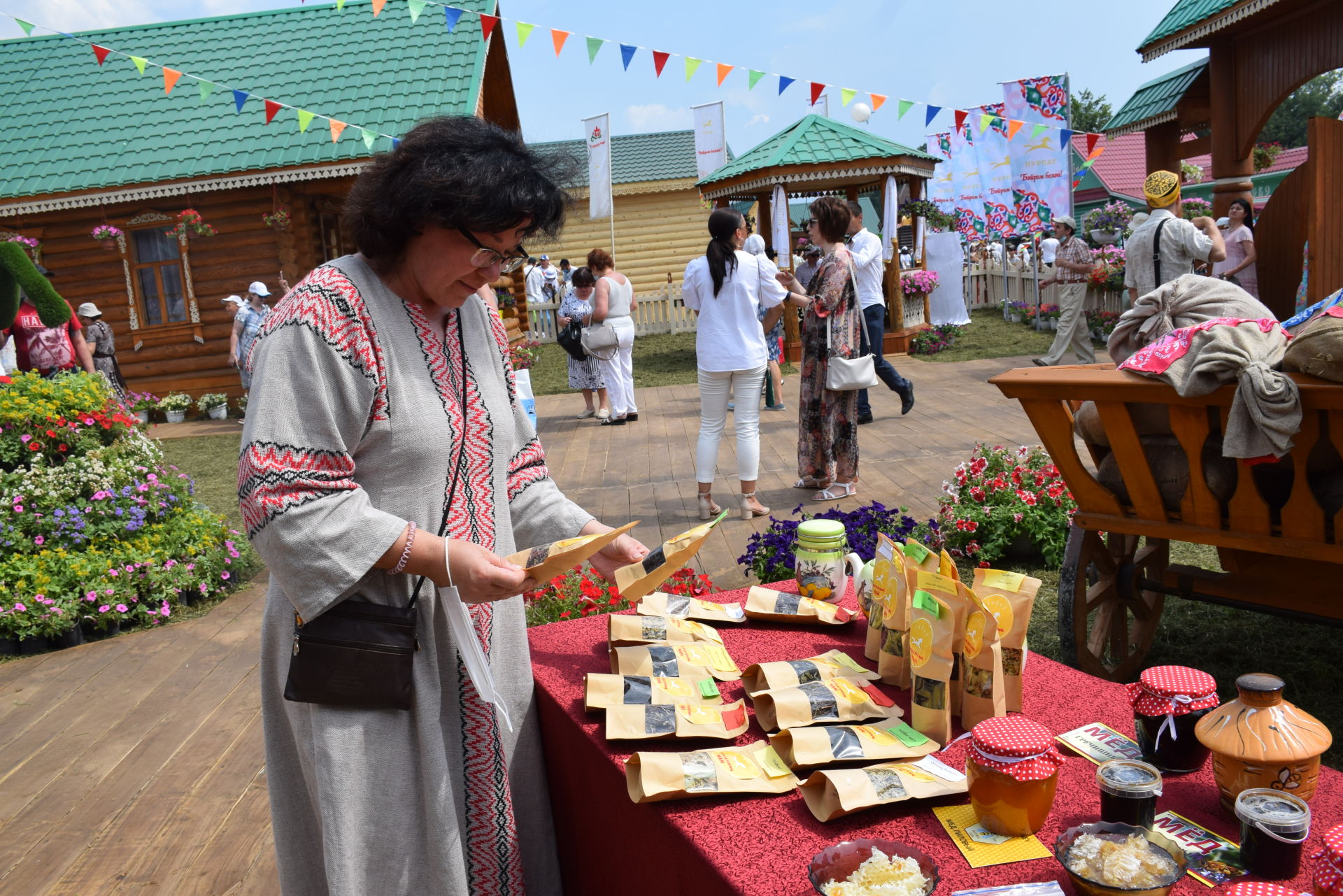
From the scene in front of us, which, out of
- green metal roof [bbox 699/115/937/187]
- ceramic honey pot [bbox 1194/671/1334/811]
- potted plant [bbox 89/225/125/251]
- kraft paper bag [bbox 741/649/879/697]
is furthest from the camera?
green metal roof [bbox 699/115/937/187]

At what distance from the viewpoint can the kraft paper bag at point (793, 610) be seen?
8.16 feet

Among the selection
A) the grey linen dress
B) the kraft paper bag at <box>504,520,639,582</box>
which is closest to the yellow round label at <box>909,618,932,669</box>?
the kraft paper bag at <box>504,520,639,582</box>

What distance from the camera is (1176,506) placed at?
2.97m

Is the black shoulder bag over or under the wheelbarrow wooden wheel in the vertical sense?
over

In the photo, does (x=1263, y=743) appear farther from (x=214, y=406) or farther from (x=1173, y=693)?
(x=214, y=406)

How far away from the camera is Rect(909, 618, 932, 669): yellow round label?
1.79m

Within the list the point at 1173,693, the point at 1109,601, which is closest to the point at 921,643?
the point at 1173,693

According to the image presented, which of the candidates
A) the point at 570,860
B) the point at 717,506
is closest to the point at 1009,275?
the point at 717,506

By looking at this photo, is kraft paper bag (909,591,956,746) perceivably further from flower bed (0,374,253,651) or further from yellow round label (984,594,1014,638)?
flower bed (0,374,253,651)

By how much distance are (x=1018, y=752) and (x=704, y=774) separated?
1.80ft

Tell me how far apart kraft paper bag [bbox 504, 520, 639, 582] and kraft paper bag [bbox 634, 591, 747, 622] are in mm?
732

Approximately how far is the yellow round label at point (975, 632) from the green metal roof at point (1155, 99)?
12210 millimetres

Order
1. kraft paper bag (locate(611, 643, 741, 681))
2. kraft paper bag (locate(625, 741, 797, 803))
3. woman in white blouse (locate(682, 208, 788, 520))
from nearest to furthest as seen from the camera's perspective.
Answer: kraft paper bag (locate(625, 741, 797, 803)) < kraft paper bag (locate(611, 643, 741, 681)) < woman in white blouse (locate(682, 208, 788, 520))

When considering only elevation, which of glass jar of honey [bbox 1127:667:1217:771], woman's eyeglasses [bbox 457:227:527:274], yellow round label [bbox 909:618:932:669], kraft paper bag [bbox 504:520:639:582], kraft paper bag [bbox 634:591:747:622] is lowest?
kraft paper bag [bbox 634:591:747:622]
